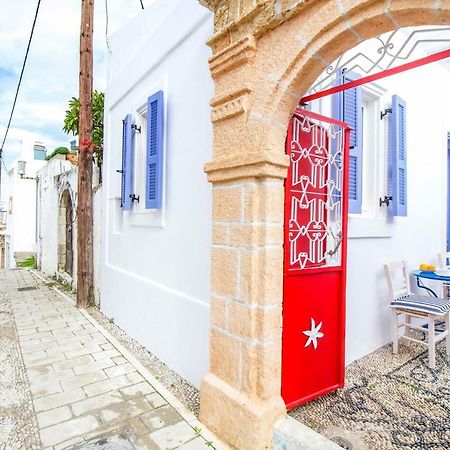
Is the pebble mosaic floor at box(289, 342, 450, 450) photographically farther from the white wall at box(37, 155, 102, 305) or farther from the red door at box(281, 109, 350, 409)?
the white wall at box(37, 155, 102, 305)

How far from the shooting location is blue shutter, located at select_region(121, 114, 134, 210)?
14.8 feet

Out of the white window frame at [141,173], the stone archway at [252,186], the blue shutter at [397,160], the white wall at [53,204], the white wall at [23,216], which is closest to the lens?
the stone archway at [252,186]

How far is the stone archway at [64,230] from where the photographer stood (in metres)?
8.36

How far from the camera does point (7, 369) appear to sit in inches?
132

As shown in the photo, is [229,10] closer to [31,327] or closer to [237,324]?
[237,324]

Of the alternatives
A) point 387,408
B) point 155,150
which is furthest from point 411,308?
point 155,150

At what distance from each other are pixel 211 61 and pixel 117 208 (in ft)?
11.0

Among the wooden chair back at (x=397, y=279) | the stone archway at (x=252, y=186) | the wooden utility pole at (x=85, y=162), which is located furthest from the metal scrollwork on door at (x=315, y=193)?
the wooden utility pole at (x=85, y=162)

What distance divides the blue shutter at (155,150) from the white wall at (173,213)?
8 centimetres

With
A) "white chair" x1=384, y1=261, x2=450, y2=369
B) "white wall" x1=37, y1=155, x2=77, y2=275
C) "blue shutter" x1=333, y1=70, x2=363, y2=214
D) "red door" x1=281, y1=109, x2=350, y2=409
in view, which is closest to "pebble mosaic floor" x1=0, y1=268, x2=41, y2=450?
"red door" x1=281, y1=109, x2=350, y2=409

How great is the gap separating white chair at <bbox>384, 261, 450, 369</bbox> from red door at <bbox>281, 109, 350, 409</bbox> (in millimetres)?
1184

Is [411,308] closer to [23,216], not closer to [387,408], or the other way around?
[387,408]

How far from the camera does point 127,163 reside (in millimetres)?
4523

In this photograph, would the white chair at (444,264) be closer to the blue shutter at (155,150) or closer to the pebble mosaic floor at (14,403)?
the blue shutter at (155,150)
